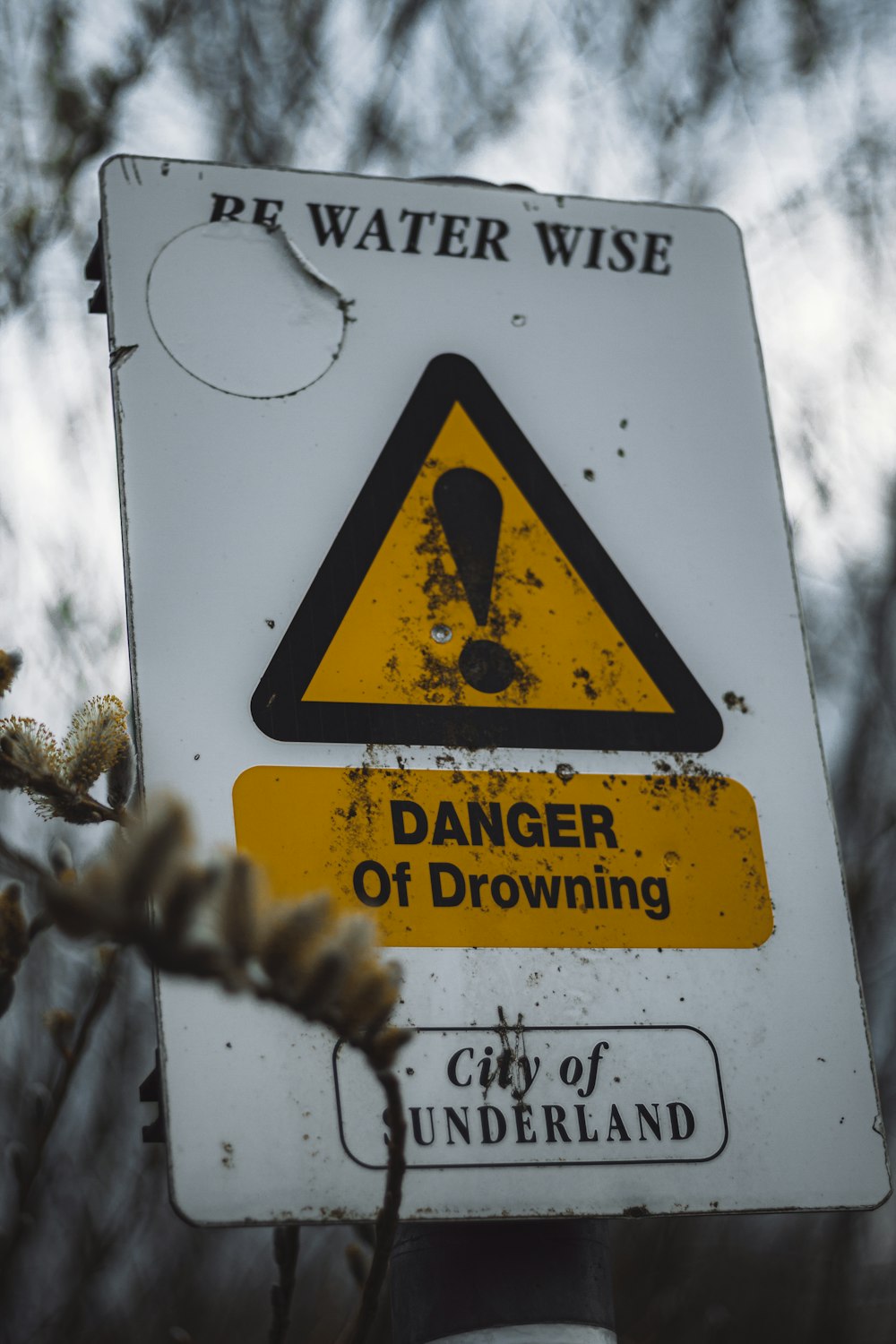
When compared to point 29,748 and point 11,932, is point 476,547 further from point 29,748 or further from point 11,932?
point 11,932

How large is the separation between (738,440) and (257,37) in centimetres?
265

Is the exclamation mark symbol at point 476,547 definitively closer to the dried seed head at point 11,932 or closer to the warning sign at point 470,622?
the warning sign at point 470,622

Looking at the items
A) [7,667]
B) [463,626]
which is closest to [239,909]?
[7,667]

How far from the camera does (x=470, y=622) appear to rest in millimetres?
1249

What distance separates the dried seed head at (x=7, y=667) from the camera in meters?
1.04

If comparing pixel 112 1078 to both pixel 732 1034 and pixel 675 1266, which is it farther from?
pixel 732 1034

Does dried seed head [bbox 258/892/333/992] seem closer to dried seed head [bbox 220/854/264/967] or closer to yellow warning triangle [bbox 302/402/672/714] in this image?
dried seed head [bbox 220/854/264/967]

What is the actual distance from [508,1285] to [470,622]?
22.0 inches

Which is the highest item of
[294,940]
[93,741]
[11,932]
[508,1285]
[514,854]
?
[93,741]

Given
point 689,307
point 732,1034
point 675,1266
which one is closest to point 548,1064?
point 732,1034

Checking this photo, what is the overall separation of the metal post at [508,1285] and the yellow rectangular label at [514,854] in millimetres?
232

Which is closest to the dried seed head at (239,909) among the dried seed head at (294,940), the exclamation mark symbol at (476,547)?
the dried seed head at (294,940)

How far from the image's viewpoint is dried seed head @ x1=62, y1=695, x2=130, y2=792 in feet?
3.76

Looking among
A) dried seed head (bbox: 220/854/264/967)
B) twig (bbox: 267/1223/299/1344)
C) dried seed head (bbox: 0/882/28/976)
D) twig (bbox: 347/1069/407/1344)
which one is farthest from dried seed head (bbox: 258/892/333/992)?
twig (bbox: 267/1223/299/1344)
